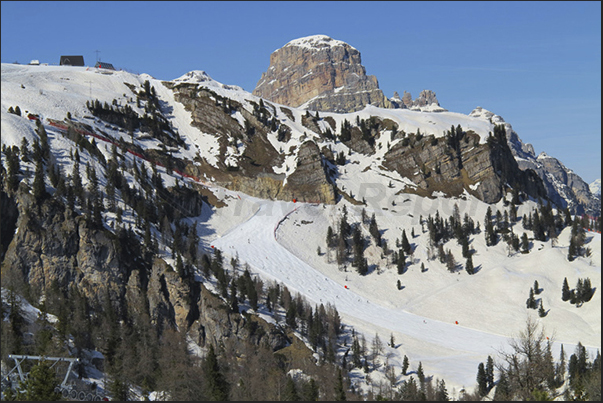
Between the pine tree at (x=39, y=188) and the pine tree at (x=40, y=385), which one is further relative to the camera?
the pine tree at (x=39, y=188)

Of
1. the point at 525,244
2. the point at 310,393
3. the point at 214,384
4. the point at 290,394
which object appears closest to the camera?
the point at 214,384

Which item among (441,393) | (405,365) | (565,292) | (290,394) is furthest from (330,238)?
(290,394)

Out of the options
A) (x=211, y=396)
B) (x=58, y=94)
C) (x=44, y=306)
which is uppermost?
(x=58, y=94)

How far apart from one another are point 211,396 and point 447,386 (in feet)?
152

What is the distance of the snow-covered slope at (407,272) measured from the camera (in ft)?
406

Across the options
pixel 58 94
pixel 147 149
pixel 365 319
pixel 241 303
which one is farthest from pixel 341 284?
pixel 58 94

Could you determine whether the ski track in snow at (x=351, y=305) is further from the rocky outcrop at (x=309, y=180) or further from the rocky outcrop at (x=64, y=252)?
the rocky outcrop at (x=64, y=252)

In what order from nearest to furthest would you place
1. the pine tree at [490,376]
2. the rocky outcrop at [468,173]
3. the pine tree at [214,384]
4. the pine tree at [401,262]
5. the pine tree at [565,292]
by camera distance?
the pine tree at [214,384]
the pine tree at [490,376]
the pine tree at [565,292]
the pine tree at [401,262]
the rocky outcrop at [468,173]

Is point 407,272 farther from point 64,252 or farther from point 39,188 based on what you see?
point 39,188

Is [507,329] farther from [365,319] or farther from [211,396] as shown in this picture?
[211,396]

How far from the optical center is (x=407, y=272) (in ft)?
495

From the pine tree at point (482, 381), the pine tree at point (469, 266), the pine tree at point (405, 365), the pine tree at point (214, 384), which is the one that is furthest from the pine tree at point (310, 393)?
the pine tree at point (469, 266)

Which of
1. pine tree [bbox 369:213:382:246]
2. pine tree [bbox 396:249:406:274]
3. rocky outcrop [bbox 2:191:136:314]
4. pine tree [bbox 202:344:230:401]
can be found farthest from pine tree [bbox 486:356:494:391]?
rocky outcrop [bbox 2:191:136:314]

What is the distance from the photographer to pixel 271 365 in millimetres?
109375
